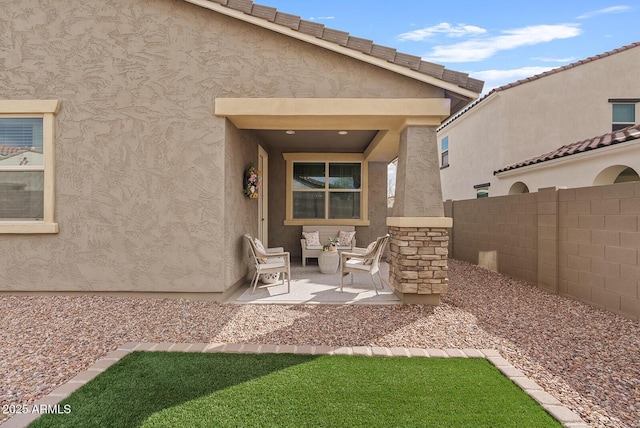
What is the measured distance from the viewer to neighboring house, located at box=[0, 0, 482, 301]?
5.36 meters

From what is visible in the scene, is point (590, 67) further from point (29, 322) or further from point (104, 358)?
point (29, 322)

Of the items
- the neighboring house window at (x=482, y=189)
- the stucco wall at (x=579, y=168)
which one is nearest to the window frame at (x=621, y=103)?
the stucco wall at (x=579, y=168)

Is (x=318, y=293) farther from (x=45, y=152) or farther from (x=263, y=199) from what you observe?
(x=45, y=152)

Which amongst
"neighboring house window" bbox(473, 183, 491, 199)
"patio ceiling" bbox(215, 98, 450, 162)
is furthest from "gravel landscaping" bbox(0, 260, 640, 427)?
Answer: "neighboring house window" bbox(473, 183, 491, 199)

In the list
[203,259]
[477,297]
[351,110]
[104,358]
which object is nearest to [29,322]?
[104,358]

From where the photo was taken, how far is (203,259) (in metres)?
5.40

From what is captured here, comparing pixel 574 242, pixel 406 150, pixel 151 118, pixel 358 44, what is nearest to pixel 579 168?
pixel 574 242

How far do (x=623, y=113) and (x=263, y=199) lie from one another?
1356cm

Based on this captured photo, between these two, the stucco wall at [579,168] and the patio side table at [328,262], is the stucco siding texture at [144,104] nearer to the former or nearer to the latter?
the patio side table at [328,262]

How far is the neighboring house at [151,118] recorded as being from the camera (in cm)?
536

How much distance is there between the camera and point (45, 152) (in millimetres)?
5375

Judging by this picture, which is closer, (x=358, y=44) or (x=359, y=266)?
(x=358, y=44)

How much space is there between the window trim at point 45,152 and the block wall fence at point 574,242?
8.76m

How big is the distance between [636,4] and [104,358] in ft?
43.5
